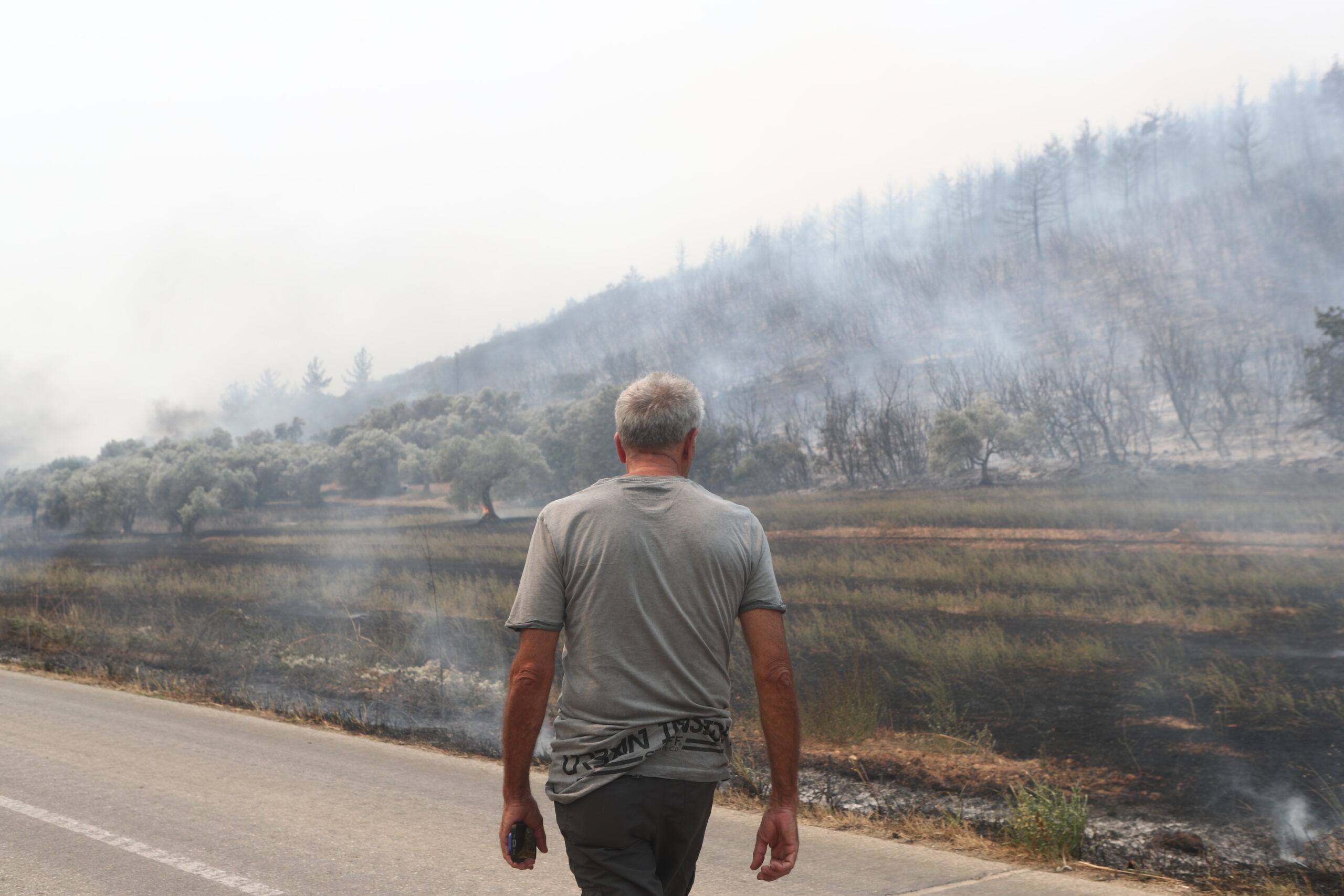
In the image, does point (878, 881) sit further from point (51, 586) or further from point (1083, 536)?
point (51, 586)

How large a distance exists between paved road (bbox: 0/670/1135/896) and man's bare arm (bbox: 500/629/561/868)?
7.67ft

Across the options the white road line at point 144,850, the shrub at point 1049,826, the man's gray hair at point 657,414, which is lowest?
the shrub at point 1049,826

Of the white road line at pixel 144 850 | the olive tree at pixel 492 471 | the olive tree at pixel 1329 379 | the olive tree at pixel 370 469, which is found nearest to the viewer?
the white road line at pixel 144 850

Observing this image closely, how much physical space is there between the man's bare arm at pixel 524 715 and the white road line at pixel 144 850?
2.57m

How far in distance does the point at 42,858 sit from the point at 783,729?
4.10 m

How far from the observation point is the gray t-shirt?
2113 millimetres

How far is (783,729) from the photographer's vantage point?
2238mm

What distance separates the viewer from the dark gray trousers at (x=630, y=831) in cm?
206

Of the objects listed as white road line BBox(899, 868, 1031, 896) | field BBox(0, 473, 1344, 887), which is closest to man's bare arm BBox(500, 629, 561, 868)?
white road line BBox(899, 868, 1031, 896)

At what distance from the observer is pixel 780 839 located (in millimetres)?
2230

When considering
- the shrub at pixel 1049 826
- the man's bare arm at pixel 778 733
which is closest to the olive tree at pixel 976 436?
the shrub at pixel 1049 826

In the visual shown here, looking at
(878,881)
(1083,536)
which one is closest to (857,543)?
(1083,536)

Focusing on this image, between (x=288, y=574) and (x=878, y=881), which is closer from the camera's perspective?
(x=878, y=881)

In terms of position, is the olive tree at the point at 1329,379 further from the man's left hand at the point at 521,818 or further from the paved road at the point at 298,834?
the man's left hand at the point at 521,818
